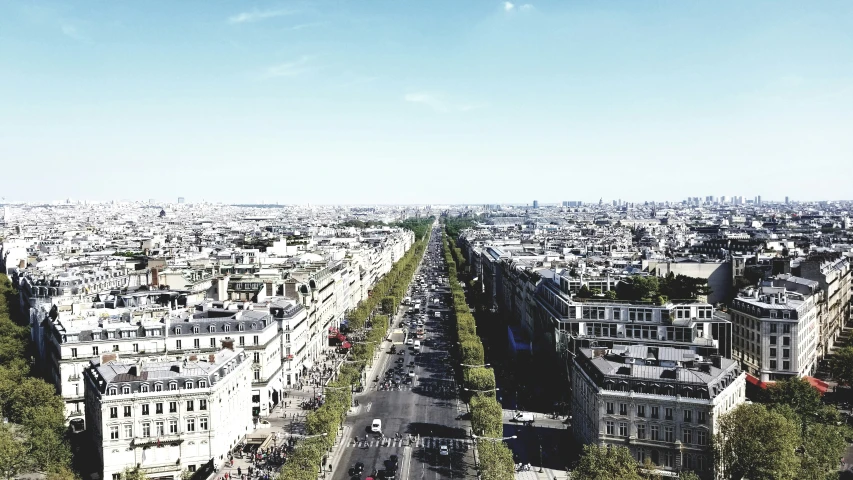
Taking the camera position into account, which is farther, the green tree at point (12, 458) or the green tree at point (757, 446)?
the green tree at point (12, 458)

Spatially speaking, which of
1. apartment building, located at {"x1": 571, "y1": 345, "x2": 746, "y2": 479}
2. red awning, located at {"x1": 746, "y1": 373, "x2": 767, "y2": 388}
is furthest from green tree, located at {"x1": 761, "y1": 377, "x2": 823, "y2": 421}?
apartment building, located at {"x1": 571, "y1": 345, "x2": 746, "y2": 479}

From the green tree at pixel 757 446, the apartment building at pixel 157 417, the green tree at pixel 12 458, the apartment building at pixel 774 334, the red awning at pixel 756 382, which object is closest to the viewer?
the green tree at pixel 757 446

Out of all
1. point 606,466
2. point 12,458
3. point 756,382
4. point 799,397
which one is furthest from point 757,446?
point 12,458

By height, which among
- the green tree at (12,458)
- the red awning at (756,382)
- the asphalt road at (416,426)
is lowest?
the asphalt road at (416,426)

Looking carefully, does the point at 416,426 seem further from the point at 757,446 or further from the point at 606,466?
the point at 757,446

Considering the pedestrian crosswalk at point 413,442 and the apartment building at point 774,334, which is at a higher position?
the apartment building at point 774,334

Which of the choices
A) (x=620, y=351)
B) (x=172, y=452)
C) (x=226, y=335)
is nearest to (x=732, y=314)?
(x=620, y=351)

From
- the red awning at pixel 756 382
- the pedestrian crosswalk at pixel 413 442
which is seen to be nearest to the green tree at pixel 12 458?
the pedestrian crosswalk at pixel 413 442

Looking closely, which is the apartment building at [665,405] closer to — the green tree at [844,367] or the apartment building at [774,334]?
the apartment building at [774,334]
